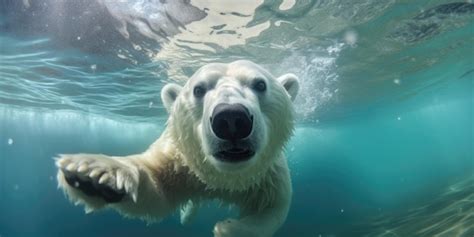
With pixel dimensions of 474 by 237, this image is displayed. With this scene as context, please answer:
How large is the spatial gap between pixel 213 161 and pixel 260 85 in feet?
3.10

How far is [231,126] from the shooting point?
9.53 feet

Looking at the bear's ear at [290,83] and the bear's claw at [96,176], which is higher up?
the bear's ear at [290,83]

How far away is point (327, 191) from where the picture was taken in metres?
27.5

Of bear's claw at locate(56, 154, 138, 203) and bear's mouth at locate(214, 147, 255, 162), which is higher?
bear's mouth at locate(214, 147, 255, 162)

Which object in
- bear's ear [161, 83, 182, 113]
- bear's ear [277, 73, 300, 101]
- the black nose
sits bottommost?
the black nose

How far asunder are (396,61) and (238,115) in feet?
47.4

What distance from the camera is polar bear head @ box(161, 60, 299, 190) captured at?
3.05m

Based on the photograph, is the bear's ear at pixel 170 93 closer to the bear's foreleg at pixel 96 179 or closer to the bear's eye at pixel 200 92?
the bear's eye at pixel 200 92

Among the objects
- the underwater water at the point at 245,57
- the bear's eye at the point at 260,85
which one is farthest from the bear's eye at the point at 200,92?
the underwater water at the point at 245,57

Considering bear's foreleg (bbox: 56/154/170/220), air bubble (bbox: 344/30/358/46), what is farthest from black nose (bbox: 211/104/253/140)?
air bubble (bbox: 344/30/358/46)

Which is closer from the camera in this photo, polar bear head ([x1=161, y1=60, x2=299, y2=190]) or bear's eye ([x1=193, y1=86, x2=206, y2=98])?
polar bear head ([x1=161, y1=60, x2=299, y2=190])

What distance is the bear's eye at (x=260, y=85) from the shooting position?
376 cm

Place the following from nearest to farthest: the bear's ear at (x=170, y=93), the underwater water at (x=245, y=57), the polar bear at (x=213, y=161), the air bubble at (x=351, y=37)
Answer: the polar bear at (x=213, y=161) → the bear's ear at (x=170, y=93) → the underwater water at (x=245, y=57) → the air bubble at (x=351, y=37)

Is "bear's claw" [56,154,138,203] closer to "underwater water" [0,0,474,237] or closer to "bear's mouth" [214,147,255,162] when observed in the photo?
"bear's mouth" [214,147,255,162]
